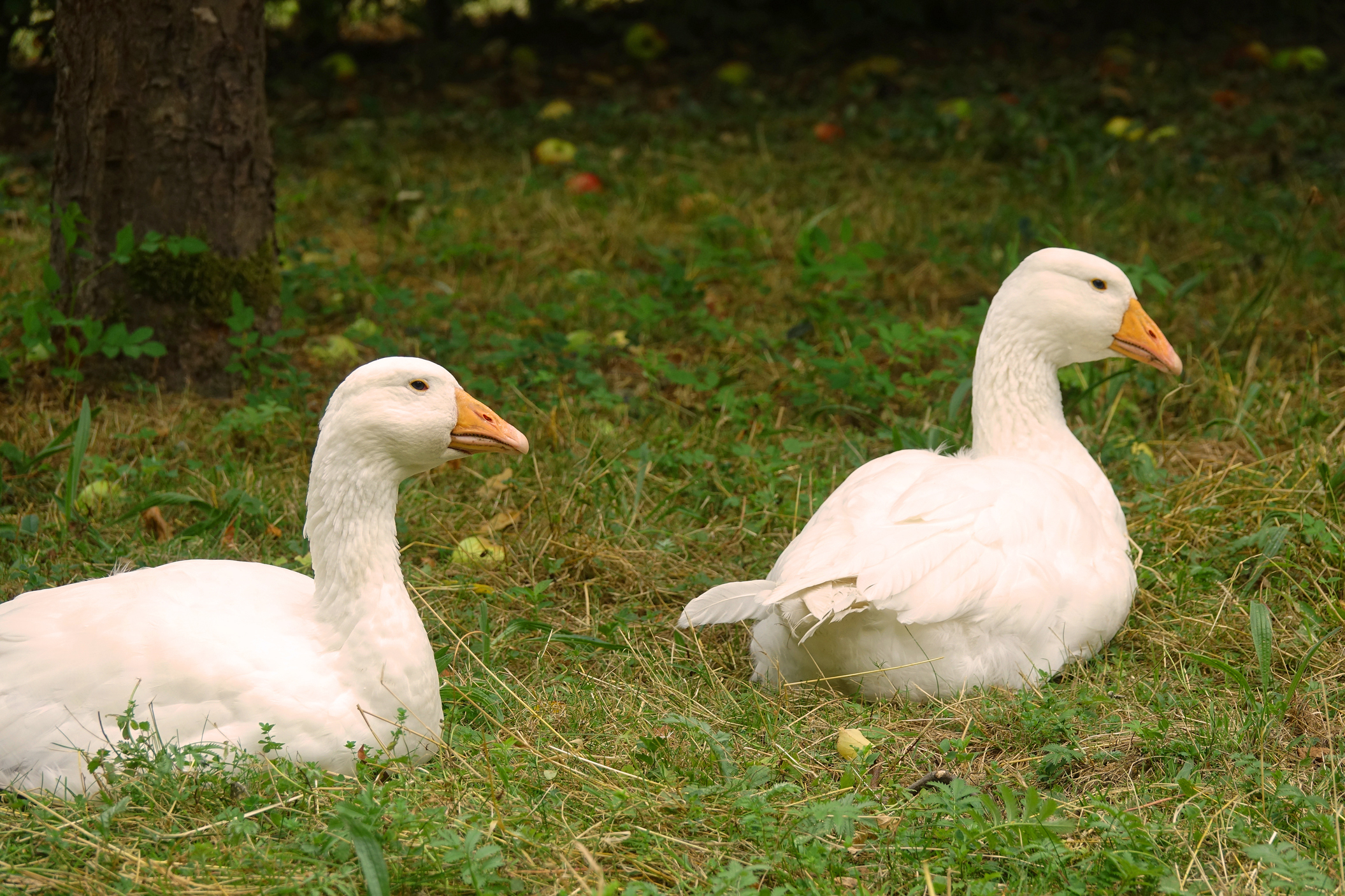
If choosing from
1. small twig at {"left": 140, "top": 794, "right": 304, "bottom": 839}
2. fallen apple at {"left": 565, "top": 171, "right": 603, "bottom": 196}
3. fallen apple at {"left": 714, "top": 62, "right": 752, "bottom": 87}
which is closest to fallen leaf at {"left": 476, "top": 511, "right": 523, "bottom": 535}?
small twig at {"left": 140, "top": 794, "right": 304, "bottom": 839}

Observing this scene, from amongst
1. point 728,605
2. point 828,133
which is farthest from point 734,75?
point 728,605

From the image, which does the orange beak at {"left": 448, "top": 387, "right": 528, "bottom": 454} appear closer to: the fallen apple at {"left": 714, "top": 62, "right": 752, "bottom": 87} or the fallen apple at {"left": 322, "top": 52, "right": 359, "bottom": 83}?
the fallen apple at {"left": 714, "top": 62, "right": 752, "bottom": 87}

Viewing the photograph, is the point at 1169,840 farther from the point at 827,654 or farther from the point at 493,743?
the point at 493,743

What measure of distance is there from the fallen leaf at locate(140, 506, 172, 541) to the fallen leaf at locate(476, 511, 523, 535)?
1.02m

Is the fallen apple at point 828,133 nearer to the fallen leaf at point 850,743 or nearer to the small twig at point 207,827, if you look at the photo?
the fallen leaf at point 850,743

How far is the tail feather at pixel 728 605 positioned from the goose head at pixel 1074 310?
1.44 meters

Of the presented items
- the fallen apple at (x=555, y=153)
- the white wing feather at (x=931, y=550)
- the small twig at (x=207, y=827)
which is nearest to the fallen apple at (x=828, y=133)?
the fallen apple at (x=555, y=153)

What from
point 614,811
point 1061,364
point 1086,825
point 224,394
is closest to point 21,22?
point 224,394

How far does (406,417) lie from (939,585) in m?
1.43

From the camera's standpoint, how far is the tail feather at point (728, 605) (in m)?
3.28

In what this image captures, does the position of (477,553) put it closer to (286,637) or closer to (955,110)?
(286,637)

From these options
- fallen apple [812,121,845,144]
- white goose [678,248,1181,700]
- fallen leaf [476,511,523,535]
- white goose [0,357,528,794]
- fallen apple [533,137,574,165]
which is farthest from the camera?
fallen apple [812,121,845,144]

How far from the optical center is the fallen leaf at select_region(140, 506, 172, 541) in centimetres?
420

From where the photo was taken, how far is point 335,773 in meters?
2.84
